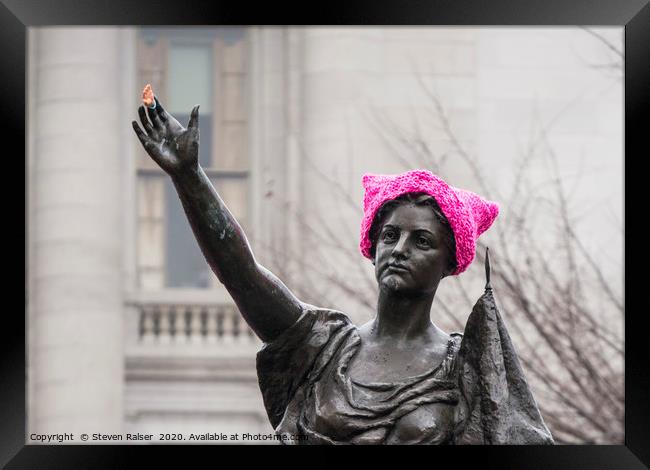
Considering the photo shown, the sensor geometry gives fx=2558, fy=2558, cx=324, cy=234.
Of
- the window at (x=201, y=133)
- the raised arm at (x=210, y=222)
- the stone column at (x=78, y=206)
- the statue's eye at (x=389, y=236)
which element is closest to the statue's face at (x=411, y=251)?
the statue's eye at (x=389, y=236)

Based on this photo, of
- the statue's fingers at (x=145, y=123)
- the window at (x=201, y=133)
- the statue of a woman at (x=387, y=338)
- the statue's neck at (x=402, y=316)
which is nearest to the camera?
the statue's fingers at (x=145, y=123)

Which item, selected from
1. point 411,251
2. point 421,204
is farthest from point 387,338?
point 421,204

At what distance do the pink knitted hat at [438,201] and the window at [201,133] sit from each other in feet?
51.6

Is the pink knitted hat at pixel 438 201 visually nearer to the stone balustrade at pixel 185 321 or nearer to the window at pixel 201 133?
the stone balustrade at pixel 185 321

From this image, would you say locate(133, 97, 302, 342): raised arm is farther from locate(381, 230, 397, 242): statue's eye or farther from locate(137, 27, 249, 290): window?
locate(137, 27, 249, 290): window

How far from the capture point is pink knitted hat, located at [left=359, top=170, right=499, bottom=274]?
1058 centimetres

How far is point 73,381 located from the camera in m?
25.3

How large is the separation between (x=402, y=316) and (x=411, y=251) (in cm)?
32

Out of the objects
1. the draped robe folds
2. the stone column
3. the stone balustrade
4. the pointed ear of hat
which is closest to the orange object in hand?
the draped robe folds

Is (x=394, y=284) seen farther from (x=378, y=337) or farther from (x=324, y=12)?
(x=324, y=12)

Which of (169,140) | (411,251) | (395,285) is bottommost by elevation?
(395,285)

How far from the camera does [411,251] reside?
1052cm

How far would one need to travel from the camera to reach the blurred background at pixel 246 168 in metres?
21.6

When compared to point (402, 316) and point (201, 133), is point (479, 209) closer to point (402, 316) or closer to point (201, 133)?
point (402, 316)
